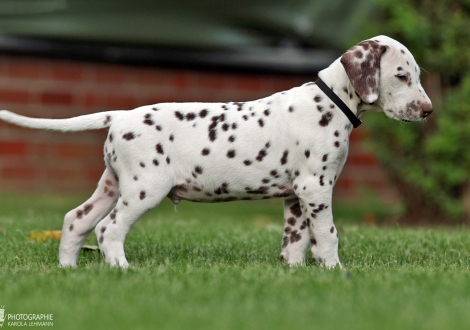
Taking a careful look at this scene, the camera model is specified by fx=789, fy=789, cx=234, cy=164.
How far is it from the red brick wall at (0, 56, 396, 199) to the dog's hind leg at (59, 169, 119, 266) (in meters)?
6.62

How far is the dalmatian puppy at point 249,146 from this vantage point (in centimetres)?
543

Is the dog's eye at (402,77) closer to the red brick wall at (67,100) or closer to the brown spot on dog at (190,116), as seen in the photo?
the brown spot on dog at (190,116)

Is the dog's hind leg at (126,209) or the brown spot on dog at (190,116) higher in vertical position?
the brown spot on dog at (190,116)

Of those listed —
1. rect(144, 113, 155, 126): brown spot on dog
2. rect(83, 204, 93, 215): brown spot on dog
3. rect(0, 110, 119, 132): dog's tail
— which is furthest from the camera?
rect(83, 204, 93, 215): brown spot on dog

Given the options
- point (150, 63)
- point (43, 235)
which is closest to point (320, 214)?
point (43, 235)

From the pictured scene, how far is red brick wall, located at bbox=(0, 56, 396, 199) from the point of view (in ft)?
39.5

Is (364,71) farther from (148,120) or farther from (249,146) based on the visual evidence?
(148,120)

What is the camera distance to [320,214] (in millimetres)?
5449

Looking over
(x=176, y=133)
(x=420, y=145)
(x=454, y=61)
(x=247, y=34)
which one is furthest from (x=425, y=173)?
(x=176, y=133)

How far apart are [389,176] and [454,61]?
5.85 feet

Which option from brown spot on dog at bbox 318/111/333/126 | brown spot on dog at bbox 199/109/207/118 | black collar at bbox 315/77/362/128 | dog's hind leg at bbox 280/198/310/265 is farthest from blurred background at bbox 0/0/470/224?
brown spot on dog at bbox 199/109/207/118

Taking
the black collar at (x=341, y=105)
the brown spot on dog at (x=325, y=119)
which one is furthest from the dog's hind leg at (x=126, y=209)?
the black collar at (x=341, y=105)

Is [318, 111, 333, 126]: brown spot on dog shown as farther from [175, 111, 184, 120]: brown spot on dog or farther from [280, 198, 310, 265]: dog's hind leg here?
[175, 111, 184, 120]: brown spot on dog

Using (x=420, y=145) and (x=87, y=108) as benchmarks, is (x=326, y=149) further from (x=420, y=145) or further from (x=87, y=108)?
(x=87, y=108)
